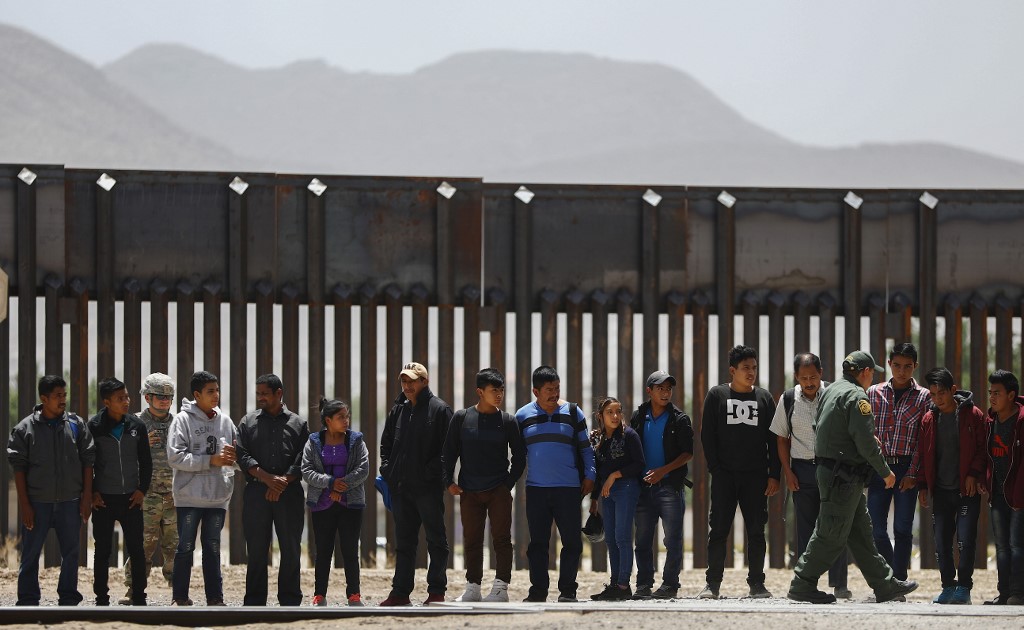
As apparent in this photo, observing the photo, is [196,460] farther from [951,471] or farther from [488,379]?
[951,471]

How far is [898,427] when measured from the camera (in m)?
9.45

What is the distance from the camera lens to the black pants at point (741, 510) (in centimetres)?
931

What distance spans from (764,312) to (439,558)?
16.7 feet

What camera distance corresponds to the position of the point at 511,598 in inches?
428

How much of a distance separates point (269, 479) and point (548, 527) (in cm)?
178

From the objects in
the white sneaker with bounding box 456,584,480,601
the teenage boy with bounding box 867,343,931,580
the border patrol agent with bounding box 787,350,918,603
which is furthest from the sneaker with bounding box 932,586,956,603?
the white sneaker with bounding box 456,584,480,601

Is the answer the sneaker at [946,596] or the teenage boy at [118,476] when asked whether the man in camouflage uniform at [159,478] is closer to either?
the teenage boy at [118,476]

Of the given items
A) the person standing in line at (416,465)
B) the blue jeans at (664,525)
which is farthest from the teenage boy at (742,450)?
the person standing in line at (416,465)

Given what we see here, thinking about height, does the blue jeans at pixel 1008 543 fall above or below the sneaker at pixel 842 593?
above

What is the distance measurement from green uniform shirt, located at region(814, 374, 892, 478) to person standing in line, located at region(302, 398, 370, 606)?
280 centimetres

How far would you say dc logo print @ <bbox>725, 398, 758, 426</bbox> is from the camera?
9.24 metres

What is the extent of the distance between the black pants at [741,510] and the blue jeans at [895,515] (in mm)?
754

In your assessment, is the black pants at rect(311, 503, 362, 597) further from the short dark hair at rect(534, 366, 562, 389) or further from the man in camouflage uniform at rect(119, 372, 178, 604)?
the short dark hair at rect(534, 366, 562, 389)

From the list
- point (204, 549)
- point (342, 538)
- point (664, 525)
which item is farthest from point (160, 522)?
point (664, 525)
